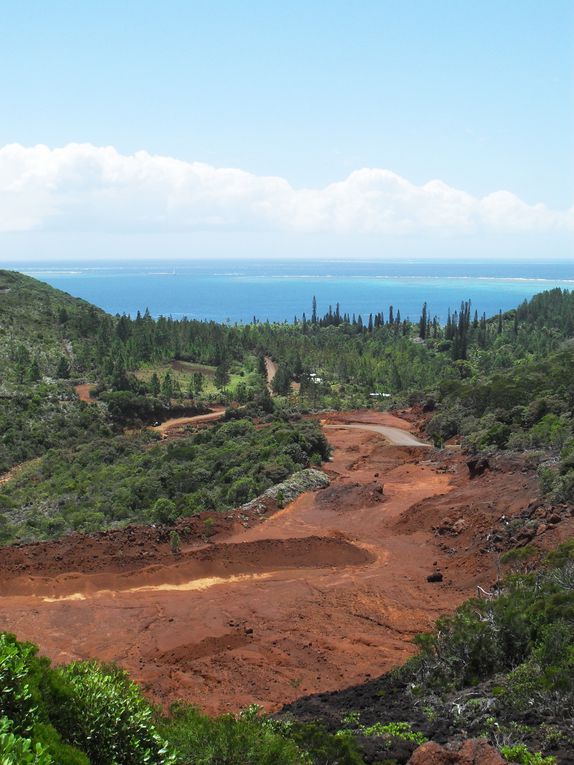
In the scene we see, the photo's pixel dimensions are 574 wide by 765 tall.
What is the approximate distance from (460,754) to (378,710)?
9.17 feet

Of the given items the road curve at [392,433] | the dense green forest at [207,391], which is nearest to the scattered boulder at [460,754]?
the dense green forest at [207,391]

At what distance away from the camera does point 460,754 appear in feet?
25.6

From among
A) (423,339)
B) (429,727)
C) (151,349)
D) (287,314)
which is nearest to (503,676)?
(429,727)

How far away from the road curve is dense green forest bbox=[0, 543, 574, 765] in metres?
27.0

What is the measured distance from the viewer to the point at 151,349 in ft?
232

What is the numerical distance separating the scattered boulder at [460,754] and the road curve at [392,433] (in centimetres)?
3053

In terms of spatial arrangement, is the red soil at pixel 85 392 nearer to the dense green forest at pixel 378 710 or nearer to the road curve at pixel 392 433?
the road curve at pixel 392 433

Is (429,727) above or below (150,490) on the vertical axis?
above

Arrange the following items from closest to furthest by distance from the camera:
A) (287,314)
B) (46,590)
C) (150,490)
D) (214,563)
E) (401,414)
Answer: (46,590) < (214,563) < (150,490) < (401,414) < (287,314)

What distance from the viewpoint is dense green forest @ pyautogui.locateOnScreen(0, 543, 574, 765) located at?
7094 mm

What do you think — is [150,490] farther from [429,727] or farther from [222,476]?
[429,727]

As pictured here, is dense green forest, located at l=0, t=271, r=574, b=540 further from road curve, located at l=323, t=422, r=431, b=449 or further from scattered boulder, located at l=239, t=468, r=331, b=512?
road curve, located at l=323, t=422, r=431, b=449

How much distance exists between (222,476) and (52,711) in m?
22.4

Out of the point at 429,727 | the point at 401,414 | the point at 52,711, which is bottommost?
the point at 401,414
